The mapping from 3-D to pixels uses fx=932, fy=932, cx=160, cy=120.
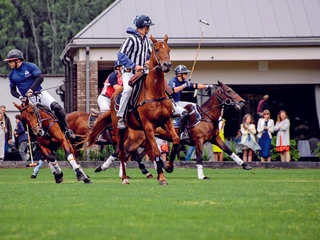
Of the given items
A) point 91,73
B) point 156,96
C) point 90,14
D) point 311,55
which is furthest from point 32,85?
Result: point 90,14

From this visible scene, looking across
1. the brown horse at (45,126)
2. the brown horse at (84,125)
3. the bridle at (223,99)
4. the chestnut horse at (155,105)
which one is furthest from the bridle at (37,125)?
the brown horse at (84,125)

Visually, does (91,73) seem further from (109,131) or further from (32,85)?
(32,85)

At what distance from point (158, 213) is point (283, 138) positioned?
2033cm

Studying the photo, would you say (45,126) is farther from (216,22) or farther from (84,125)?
(216,22)

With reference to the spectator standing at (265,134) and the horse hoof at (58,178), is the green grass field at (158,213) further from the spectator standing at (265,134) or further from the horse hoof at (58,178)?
the spectator standing at (265,134)

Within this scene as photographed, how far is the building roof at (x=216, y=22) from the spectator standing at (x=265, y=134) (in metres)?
3.79

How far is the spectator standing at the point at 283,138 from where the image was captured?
1196 inches

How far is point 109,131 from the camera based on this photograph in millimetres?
22188

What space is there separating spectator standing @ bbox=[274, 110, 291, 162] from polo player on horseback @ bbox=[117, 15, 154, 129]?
14210mm

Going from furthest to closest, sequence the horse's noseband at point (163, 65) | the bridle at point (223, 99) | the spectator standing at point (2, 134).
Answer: the spectator standing at point (2, 134)
the bridle at point (223, 99)
the horse's noseband at point (163, 65)

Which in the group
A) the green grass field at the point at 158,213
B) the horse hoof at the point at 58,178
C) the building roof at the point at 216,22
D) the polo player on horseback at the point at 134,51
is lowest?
the green grass field at the point at 158,213

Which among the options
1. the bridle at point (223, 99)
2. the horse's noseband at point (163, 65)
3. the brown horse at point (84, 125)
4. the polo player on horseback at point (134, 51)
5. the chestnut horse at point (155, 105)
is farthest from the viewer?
the brown horse at point (84, 125)

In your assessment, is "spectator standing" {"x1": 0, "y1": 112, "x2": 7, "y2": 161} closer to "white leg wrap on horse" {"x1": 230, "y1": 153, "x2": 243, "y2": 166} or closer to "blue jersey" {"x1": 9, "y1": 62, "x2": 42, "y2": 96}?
"white leg wrap on horse" {"x1": 230, "y1": 153, "x2": 243, "y2": 166}

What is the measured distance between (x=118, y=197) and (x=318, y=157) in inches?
849
